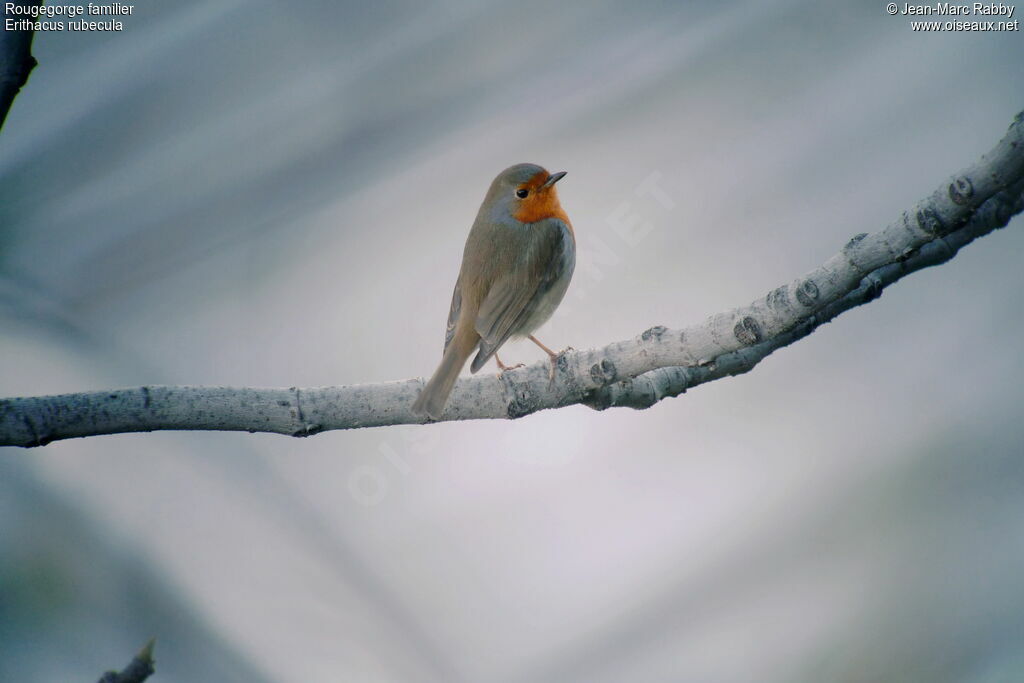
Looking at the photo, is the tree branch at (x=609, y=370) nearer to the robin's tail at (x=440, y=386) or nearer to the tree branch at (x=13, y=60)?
the robin's tail at (x=440, y=386)

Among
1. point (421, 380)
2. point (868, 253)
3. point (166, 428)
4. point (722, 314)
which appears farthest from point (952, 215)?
point (166, 428)

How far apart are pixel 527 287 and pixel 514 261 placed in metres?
0.05

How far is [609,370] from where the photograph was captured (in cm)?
84

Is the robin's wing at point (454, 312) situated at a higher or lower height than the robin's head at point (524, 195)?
lower

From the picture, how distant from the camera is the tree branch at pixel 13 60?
0.71 metres

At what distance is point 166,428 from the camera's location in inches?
32.5

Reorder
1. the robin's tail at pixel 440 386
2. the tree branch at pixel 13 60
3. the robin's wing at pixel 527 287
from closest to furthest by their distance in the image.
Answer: the tree branch at pixel 13 60 < the robin's tail at pixel 440 386 < the robin's wing at pixel 527 287

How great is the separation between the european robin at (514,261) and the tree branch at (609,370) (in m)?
0.25

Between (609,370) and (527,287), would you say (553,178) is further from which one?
(609,370)

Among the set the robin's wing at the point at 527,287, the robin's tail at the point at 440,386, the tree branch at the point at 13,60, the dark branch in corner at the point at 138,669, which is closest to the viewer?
the dark branch in corner at the point at 138,669

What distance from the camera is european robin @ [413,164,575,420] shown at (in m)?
1.18

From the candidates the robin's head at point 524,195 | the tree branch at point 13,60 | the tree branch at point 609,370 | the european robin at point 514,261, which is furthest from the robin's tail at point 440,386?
the tree branch at point 13,60

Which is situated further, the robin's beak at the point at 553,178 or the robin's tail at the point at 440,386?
the robin's beak at the point at 553,178

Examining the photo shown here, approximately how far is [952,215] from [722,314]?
23 centimetres
